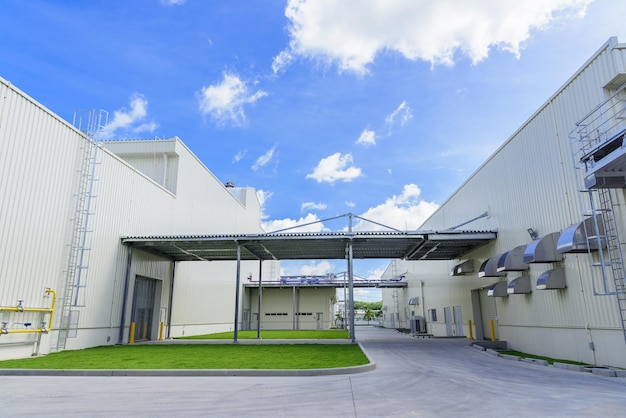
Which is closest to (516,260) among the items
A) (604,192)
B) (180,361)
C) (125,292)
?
(604,192)

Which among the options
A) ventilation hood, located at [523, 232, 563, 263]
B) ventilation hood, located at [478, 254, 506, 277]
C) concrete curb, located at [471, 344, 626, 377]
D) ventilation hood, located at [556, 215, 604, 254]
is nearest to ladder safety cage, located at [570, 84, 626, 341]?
ventilation hood, located at [556, 215, 604, 254]

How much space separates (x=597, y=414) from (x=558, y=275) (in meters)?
7.90

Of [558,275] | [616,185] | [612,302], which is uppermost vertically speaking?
[616,185]

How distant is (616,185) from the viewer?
34.7 ft

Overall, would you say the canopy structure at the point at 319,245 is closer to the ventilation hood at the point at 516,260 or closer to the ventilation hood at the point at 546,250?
the ventilation hood at the point at 516,260

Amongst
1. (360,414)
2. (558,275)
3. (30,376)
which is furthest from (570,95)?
(30,376)

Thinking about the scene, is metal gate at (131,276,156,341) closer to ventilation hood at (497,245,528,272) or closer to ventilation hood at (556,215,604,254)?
ventilation hood at (497,245,528,272)

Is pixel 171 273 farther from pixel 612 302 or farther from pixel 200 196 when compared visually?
pixel 612 302

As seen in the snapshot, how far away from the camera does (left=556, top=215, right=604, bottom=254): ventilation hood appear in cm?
1125

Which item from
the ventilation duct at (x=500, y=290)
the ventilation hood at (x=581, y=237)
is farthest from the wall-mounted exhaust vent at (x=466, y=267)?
the ventilation hood at (x=581, y=237)

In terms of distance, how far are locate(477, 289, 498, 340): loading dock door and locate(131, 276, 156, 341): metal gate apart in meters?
17.7

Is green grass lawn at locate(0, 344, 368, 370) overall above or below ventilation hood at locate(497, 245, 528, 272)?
below

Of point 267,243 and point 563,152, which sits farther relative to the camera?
point 267,243

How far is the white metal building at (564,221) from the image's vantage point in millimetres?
10914
